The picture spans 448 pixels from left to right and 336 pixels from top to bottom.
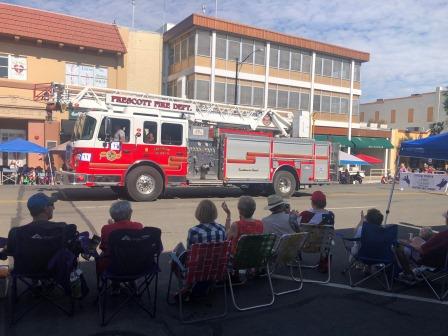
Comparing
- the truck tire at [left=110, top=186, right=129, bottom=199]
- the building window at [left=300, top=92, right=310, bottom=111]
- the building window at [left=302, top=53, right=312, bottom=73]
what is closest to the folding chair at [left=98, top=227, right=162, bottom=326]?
the truck tire at [left=110, top=186, right=129, bottom=199]

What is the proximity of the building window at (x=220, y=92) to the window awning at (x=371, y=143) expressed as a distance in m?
A: 13.6

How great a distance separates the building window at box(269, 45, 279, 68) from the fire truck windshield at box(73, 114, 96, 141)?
1037 inches

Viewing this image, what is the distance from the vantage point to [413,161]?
49000 millimetres

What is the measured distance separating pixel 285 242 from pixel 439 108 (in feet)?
190

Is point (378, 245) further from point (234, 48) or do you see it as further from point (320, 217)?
point (234, 48)

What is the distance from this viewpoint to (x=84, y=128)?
1405 centimetres

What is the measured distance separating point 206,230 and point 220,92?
31.4 meters

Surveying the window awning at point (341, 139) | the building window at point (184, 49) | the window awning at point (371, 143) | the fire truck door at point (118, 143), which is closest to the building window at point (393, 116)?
the window awning at point (371, 143)

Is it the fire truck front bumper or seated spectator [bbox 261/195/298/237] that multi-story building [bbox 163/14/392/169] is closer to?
the fire truck front bumper

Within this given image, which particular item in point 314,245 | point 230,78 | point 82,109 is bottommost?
point 314,245

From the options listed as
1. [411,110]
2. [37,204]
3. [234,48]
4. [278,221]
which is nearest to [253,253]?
[278,221]

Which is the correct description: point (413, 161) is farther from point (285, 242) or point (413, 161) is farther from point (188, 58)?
point (285, 242)

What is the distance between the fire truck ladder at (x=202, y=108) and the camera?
14.7 m

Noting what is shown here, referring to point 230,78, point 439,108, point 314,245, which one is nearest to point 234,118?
point 314,245
